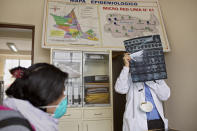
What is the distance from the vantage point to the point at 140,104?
1.85 meters

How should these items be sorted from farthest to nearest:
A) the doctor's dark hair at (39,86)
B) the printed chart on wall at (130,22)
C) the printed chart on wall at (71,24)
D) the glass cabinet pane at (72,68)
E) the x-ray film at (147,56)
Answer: the printed chart on wall at (130,22), the printed chart on wall at (71,24), the glass cabinet pane at (72,68), the x-ray film at (147,56), the doctor's dark hair at (39,86)

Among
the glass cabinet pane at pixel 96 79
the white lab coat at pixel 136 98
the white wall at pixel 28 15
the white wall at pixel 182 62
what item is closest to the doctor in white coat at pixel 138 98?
Result: the white lab coat at pixel 136 98

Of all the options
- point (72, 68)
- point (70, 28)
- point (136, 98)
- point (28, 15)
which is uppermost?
point (28, 15)

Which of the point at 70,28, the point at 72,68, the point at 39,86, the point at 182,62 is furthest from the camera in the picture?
the point at 182,62

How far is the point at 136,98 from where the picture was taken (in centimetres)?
191

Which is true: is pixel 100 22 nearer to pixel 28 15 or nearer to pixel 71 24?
pixel 71 24

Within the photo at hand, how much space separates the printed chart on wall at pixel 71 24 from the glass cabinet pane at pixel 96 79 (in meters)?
0.24

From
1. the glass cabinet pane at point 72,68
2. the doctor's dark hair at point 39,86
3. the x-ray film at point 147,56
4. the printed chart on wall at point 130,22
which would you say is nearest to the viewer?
the doctor's dark hair at point 39,86

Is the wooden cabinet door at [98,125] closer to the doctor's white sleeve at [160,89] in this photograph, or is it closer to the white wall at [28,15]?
the doctor's white sleeve at [160,89]

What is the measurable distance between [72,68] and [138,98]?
1.17 meters

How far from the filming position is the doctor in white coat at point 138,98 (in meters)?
1.83

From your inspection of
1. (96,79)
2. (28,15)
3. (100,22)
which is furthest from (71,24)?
(96,79)

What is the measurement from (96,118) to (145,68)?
1.06 m

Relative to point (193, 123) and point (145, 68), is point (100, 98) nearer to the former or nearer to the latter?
point (145, 68)
